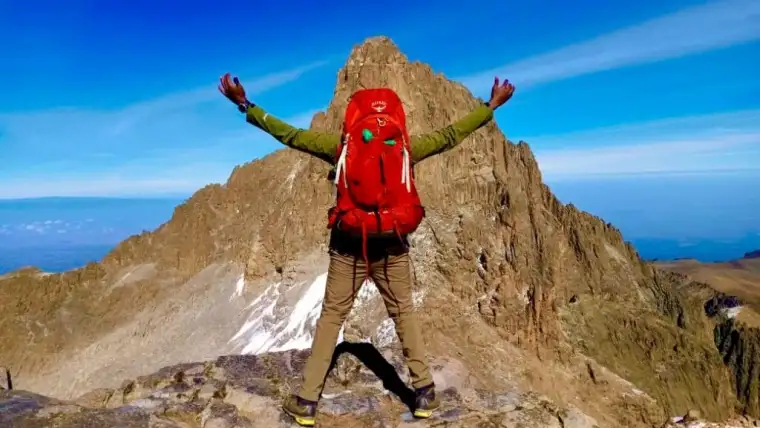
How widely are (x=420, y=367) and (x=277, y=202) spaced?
10956 cm

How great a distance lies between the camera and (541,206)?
124 m

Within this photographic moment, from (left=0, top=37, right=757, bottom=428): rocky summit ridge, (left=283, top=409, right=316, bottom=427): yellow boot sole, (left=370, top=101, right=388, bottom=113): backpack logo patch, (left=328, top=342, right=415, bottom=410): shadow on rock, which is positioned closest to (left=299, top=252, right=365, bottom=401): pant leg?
(left=283, top=409, right=316, bottom=427): yellow boot sole

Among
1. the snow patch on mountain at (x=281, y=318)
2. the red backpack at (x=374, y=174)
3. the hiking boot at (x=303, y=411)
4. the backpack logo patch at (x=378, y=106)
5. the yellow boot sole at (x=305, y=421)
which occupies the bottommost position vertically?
the snow patch on mountain at (x=281, y=318)

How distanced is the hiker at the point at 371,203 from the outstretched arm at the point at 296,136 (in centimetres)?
1

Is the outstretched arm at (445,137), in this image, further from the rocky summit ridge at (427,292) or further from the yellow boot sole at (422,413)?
the rocky summit ridge at (427,292)

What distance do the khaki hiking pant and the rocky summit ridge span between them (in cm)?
5320

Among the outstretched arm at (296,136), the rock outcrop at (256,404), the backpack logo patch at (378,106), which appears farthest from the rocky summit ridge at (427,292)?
the backpack logo patch at (378,106)

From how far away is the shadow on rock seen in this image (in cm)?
1012

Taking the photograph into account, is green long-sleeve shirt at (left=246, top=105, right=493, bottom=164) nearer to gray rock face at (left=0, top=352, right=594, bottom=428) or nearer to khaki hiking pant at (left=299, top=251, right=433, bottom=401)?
khaki hiking pant at (left=299, top=251, right=433, bottom=401)

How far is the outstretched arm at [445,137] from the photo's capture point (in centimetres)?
853

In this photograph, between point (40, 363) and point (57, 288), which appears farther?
point (57, 288)

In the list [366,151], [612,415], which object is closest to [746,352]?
[612,415]

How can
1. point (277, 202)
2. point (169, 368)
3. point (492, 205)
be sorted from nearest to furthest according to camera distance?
1. point (169, 368)
2. point (492, 205)
3. point (277, 202)

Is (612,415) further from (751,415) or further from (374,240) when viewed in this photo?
(374,240)
